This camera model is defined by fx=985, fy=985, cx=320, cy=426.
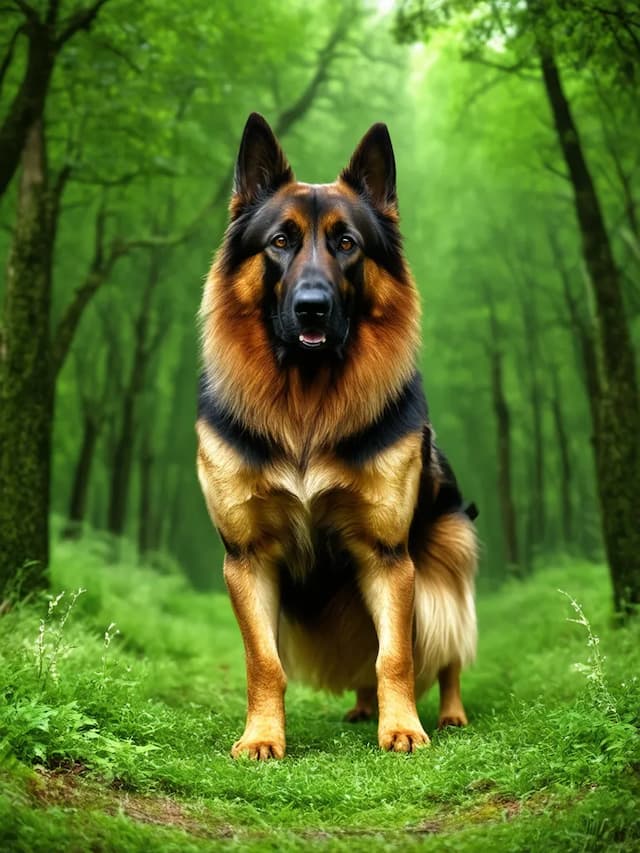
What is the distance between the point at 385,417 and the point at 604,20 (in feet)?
8.89

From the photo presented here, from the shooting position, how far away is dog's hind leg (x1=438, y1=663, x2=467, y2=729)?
605cm

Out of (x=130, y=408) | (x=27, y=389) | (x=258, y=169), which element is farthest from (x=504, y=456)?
(x=258, y=169)

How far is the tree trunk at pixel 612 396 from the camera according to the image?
855 centimetres

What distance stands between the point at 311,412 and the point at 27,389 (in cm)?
383

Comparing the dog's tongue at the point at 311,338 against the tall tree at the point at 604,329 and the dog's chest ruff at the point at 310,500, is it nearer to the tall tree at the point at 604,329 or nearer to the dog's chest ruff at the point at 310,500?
the dog's chest ruff at the point at 310,500

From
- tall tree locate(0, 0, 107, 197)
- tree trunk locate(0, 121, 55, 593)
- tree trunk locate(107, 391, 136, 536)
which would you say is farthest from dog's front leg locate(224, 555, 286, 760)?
tree trunk locate(107, 391, 136, 536)

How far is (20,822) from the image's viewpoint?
291 cm

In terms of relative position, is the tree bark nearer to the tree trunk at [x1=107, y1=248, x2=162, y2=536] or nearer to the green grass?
the tree trunk at [x1=107, y1=248, x2=162, y2=536]

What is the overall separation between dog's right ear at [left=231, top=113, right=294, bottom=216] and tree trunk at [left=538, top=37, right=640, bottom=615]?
3.81m

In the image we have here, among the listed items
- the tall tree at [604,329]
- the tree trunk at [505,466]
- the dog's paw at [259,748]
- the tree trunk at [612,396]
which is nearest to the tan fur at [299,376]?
the dog's paw at [259,748]

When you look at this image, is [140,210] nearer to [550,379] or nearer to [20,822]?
[550,379]

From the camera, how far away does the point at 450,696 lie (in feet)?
20.1

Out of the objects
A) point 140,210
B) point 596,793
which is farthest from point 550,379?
point 596,793

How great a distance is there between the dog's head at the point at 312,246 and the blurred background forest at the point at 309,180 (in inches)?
21.4
